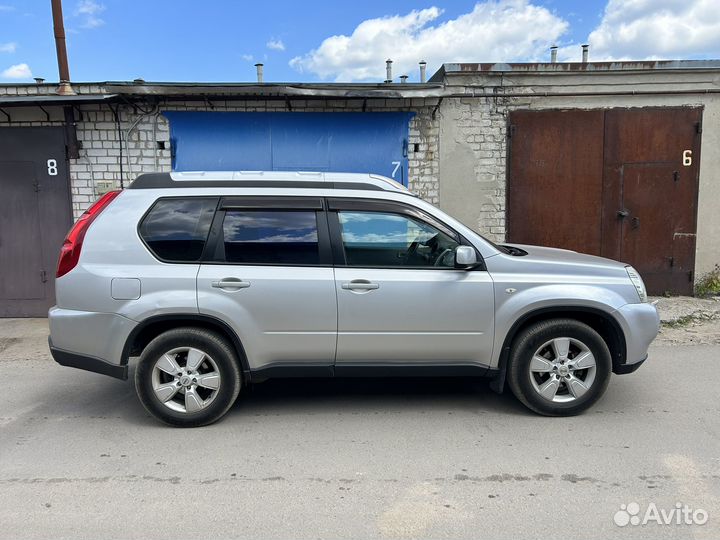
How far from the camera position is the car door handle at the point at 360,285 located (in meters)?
4.06

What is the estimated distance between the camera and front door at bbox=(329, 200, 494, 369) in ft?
13.4

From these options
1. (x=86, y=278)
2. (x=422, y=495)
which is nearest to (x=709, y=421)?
(x=422, y=495)

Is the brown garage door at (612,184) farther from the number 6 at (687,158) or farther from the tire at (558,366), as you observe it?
the tire at (558,366)

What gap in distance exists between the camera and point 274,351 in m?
4.12

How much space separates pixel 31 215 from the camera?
8016mm

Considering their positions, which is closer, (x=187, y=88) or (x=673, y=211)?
(x=187, y=88)

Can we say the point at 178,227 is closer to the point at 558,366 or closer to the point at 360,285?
the point at 360,285

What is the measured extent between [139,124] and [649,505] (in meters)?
7.92

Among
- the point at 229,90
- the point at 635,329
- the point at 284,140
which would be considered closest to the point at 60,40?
the point at 229,90

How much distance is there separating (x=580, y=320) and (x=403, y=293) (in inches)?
57.9

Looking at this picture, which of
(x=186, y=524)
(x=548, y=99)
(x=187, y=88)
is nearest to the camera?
(x=186, y=524)

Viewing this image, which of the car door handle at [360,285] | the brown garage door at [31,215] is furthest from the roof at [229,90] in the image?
the car door handle at [360,285]

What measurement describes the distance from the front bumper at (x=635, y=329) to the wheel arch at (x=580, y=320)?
0.11 feet

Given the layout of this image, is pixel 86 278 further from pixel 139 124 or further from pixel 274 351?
pixel 139 124
